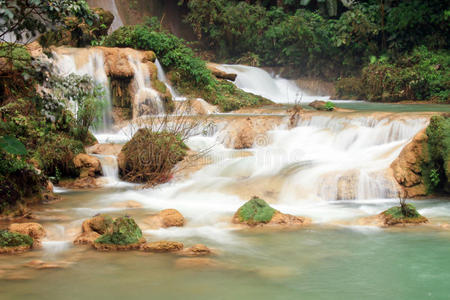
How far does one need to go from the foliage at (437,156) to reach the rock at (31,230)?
22.1 feet

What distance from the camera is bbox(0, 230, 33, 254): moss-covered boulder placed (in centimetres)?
614

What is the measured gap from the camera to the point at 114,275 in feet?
18.0

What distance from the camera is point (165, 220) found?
7.57 metres

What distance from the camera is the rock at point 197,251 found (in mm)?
6184

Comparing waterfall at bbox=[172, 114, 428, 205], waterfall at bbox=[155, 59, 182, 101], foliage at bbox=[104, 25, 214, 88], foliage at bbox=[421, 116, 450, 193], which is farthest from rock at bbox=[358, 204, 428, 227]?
foliage at bbox=[104, 25, 214, 88]

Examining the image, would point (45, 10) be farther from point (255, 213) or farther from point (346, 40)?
point (346, 40)

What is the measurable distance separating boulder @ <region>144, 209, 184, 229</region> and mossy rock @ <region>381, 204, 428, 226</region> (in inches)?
121

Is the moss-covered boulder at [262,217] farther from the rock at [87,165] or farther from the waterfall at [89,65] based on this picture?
the waterfall at [89,65]

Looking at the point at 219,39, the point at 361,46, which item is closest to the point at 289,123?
the point at 361,46

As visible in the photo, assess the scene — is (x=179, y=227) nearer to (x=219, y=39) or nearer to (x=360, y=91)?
(x=360, y=91)

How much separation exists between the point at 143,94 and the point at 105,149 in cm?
419

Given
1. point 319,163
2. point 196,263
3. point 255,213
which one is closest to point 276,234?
point 255,213

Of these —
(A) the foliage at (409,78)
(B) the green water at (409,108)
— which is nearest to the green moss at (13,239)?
(B) the green water at (409,108)

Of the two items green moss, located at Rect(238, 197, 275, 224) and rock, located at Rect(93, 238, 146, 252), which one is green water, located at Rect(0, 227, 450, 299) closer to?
rock, located at Rect(93, 238, 146, 252)
